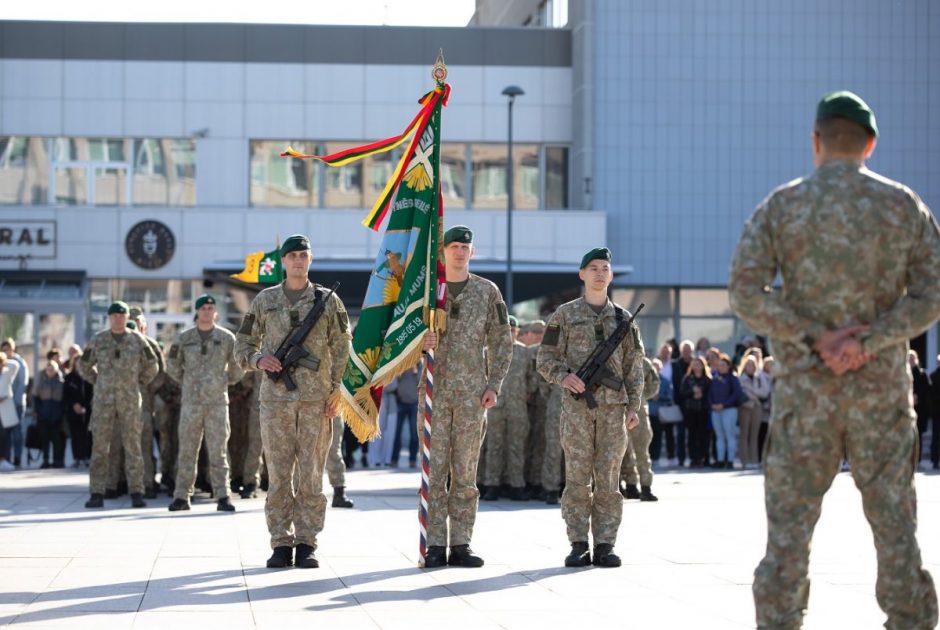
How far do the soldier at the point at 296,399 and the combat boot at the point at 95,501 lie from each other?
5.76 metres

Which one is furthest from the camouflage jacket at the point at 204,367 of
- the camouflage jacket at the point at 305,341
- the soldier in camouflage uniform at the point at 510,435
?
the camouflage jacket at the point at 305,341

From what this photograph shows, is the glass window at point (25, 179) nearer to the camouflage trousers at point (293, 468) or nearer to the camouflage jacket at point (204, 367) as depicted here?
the camouflage jacket at point (204, 367)

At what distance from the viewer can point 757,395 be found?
81.9 feet

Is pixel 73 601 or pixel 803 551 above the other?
pixel 803 551

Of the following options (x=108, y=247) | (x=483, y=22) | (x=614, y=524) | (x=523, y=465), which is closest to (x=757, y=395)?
(x=523, y=465)

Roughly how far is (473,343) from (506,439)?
24.8 ft

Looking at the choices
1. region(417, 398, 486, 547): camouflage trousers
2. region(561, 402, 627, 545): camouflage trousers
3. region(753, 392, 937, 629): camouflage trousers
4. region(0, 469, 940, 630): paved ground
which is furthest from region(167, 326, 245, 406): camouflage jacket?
region(753, 392, 937, 629): camouflage trousers

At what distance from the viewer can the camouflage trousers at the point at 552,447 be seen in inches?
674

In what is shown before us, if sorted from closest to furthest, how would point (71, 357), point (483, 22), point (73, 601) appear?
point (73, 601), point (71, 357), point (483, 22)

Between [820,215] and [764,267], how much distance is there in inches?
11.7

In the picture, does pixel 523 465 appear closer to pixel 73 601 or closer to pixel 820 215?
pixel 73 601

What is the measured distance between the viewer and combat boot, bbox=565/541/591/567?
10367 mm

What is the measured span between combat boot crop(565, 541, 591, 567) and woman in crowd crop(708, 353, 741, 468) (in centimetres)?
1434

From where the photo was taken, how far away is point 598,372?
34.8ft
